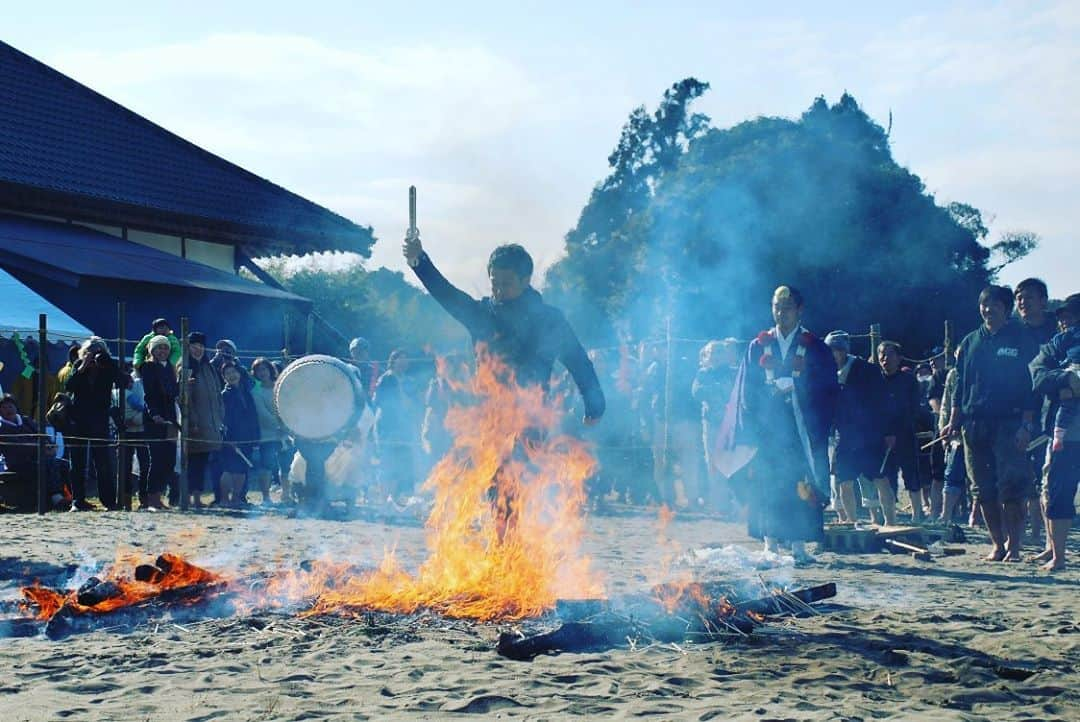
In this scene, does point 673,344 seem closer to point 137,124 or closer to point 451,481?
point 451,481

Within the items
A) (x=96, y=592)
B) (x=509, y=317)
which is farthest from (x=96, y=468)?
(x=509, y=317)

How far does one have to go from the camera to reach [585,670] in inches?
207

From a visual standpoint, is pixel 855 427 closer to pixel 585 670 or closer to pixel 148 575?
pixel 585 670

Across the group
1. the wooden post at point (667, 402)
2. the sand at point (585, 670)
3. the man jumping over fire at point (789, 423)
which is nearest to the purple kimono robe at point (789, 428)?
the man jumping over fire at point (789, 423)

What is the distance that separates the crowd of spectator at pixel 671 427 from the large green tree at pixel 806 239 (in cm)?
843

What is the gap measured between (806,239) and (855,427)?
55.8 ft

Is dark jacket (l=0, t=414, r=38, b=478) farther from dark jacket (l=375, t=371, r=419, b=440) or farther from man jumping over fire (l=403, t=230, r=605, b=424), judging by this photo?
man jumping over fire (l=403, t=230, r=605, b=424)

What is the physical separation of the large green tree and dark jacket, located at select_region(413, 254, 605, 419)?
16.6 m

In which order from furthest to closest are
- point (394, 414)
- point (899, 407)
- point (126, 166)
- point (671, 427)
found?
point (126, 166), point (671, 427), point (394, 414), point (899, 407)

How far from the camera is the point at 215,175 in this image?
24953mm

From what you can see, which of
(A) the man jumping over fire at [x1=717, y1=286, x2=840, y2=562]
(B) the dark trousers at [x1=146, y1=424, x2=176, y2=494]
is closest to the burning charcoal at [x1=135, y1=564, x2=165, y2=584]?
(A) the man jumping over fire at [x1=717, y1=286, x2=840, y2=562]

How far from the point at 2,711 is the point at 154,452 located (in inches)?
374

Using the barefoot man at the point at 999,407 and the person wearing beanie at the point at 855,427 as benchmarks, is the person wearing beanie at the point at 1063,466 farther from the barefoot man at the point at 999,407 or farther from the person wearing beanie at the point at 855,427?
the person wearing beanie at the point at 855,427

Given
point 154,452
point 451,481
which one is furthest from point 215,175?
point 451,481
